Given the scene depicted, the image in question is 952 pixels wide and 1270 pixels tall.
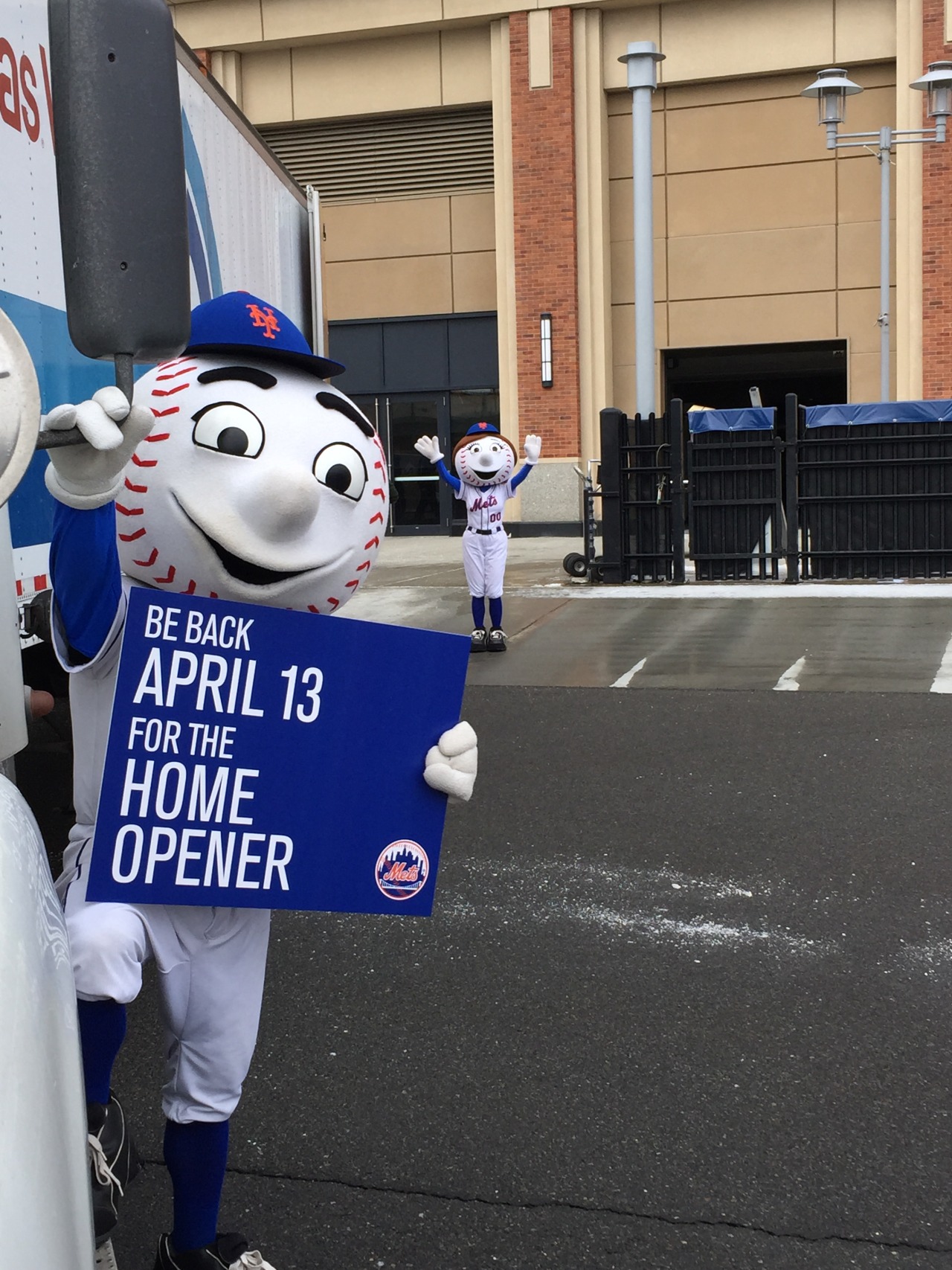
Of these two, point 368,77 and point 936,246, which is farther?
point 368,77

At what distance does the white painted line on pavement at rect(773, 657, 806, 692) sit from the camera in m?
9.43

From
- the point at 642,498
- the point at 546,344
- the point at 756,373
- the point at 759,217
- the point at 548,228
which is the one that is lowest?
the point at 642,498

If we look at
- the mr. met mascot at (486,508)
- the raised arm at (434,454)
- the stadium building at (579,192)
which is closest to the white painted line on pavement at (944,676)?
the mr. met mascot at (486,508)

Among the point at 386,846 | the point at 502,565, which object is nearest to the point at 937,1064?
the point at 386,846

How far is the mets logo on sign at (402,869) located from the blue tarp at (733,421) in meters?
13.4

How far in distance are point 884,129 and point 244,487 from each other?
65.1ft

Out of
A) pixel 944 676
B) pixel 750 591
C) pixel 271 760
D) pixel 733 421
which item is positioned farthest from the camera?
pixel 733 421

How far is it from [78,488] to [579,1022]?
257 cm

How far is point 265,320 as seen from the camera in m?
2.75

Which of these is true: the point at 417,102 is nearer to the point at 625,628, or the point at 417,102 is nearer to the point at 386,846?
the point at 625,628

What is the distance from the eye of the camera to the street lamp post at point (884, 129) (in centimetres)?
1850

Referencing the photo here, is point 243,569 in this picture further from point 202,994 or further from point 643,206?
point 643,206

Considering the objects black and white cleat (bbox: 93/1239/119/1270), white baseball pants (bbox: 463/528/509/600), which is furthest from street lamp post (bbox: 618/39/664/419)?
black and white cleat (bbox: 93/1239/119/1270)

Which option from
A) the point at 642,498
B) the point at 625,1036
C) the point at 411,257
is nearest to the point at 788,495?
the point at 642,498
